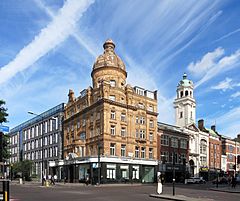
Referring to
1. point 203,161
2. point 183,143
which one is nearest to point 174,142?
point 183,143

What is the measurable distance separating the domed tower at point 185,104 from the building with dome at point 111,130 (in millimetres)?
25317

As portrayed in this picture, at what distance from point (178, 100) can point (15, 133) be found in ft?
167

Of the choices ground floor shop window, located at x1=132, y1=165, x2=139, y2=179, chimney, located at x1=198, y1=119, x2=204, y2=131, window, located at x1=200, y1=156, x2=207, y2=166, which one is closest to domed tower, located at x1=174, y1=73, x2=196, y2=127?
chimney, located at x1=198, y1=119, x2=204, y2=131

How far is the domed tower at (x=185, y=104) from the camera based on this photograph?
95562 millimetres

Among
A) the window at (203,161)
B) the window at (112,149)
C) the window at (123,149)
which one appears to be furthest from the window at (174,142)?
the window at (112,149)

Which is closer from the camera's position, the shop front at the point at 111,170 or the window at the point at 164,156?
the shop front at the point at 111,170

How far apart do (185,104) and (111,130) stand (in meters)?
39.4

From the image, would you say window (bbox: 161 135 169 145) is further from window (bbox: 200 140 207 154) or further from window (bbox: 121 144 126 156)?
window (bbox: 200 140 207 154)

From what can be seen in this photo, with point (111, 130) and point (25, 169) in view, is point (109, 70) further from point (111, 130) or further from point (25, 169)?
point (25, 169)

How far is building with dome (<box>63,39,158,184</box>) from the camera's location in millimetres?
61125

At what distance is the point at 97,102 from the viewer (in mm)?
63188

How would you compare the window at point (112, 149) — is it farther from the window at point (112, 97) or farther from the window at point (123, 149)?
the window at point (112, 97)

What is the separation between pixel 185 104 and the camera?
96125 millimetres

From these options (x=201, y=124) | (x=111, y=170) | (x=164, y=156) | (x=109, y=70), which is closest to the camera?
(x=111, y=170)
